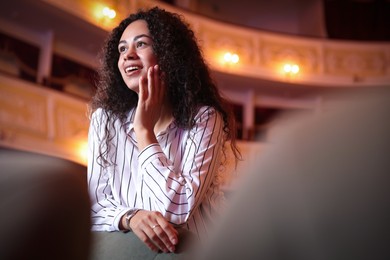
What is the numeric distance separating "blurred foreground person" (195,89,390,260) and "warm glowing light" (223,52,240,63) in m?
9.99

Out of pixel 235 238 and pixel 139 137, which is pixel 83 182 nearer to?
pixel 235 238

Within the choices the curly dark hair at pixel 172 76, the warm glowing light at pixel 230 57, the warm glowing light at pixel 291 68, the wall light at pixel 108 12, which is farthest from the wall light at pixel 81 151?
the curly dark hair at pixel 172 76

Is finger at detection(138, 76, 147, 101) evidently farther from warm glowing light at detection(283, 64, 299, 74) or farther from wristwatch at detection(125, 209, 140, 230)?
warm glowing light at detection(283, 64, 299, 74)

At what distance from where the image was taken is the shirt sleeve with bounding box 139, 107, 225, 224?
1336mm

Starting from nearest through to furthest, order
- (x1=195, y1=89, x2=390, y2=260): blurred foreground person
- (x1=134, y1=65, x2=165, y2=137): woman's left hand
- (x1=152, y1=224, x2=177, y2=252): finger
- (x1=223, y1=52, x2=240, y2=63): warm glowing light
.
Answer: (x1=195, y1=89, x2=390, y2=260): blurred foreground person
(x1=152, y1=224, x2=177, y2=252): finger
(x1=134, y1=65, x2=165, y2=137): woman's left hand
(x1=223, y1=52, x2=240, y2=63): warm glowing light

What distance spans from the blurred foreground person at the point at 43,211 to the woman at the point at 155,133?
49 centimetres

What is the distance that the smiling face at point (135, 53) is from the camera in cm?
170

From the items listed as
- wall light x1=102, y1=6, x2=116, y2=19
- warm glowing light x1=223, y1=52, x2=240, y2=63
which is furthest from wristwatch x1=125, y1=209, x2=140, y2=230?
warm glowing light x1=223, y1=52, x2=240, y2=63

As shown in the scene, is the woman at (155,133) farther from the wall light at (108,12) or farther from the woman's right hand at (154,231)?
the wall light at (108,12)

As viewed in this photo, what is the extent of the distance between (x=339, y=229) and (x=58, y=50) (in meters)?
8.72

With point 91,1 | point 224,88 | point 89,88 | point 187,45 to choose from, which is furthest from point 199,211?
point 224,88

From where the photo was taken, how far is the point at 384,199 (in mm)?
457

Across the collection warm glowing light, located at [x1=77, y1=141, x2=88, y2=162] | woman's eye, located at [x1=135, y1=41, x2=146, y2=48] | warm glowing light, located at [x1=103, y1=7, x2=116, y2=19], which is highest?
warm glowing light, located at [x1=103, y1=7, x2=116, y2=19]

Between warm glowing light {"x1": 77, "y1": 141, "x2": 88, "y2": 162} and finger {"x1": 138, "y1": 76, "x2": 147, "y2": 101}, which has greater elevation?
finger {"x1": 138, "y1": 76, "x2": 147, "y2": 101}
